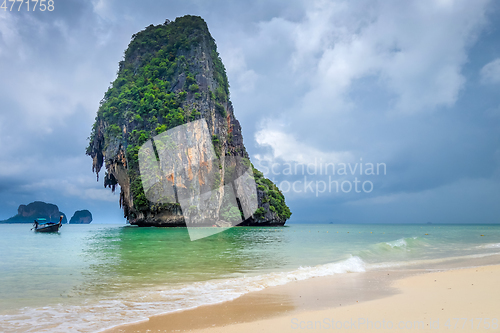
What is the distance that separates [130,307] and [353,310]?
3.25m

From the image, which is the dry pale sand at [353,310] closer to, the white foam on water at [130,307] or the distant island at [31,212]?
the white foam on water at [130,307]

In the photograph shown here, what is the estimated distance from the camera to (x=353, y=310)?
374 centimetres

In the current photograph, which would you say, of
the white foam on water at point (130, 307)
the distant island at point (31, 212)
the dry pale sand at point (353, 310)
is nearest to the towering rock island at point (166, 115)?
the white foam on water at point (130, 307)

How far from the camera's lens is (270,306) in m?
4.08

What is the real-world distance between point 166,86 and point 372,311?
44.9 metres

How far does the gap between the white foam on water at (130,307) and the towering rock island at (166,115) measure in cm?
3211

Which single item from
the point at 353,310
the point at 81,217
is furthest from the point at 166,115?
the point at 81,217

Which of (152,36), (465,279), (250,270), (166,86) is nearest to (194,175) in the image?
(166,86)

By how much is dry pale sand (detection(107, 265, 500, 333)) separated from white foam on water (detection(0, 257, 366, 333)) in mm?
336

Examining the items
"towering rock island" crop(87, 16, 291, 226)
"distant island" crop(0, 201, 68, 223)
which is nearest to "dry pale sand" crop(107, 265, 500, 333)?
"towering rock island" crop(87, 16, 291, 226)

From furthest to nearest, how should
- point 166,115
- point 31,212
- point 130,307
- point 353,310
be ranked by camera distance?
point 31,212
point 166,115
point 130,307
point 353,310

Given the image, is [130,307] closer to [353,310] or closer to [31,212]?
[353,310]

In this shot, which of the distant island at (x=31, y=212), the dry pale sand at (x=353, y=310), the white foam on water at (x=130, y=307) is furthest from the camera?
the distant island at (x=31, y=212)

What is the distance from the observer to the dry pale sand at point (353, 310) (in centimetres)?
315
